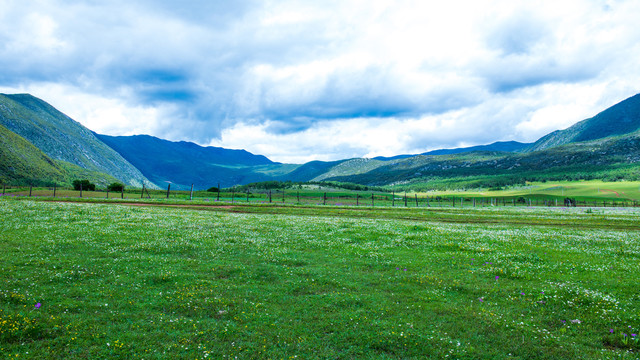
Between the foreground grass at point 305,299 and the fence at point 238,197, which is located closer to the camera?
the foreground grass at point 305,299

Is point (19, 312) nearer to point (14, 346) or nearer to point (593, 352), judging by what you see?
point (14, 346)

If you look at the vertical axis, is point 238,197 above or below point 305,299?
above

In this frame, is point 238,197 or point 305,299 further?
point 238,197

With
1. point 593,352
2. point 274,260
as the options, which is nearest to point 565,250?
point 593,352

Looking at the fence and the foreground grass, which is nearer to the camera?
the foreground grass

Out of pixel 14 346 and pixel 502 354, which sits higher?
pixel 14 346

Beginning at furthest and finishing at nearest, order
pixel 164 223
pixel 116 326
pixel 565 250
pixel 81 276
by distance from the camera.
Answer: pixel 164 223 → pixel 565 250 → pixel 81 276 → pixel 116 326

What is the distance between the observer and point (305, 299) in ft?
40.1

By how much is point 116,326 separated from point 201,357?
3241 millimetres

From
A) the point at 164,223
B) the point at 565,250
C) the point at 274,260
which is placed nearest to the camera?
the point at 274,260

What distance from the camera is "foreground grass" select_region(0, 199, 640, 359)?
8914 millimetres

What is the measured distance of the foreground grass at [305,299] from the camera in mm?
8914

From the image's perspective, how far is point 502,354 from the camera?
8.82 m

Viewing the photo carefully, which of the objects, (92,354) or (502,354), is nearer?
(92,354)
